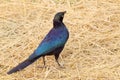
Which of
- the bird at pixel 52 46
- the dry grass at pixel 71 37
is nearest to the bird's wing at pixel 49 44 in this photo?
the bird at pixel 52 46

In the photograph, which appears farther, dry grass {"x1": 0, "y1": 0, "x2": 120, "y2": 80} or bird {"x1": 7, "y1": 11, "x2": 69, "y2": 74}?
dry grass {"x1": 0, "y1": 0, "x2": 120, "y2": 80}

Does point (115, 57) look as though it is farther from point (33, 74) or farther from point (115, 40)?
point (33, 74)

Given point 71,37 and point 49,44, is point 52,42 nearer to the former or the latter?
point 49,44

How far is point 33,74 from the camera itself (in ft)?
15.1

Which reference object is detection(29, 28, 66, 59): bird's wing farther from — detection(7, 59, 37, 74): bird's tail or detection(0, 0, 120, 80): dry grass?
detection(0, 0, 120, 80): dry grass

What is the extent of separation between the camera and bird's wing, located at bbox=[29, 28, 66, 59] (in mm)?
4453

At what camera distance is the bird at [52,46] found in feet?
14.6

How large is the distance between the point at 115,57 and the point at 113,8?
1.26 m

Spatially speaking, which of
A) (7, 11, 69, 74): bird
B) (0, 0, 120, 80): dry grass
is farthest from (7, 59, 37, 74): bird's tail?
(0, 0, 120, 80): dry grass

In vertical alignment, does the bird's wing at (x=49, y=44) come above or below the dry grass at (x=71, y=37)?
above

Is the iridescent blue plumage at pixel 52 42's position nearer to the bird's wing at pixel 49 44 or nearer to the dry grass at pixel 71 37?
the bird's wing at pixel 49 44

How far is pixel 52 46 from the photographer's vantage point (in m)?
4.53

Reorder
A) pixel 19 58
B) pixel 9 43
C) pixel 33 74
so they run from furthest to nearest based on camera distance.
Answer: pixel 9 43, pixel 19 58, pixel 33 74

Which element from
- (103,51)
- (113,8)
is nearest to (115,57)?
(103,51)
